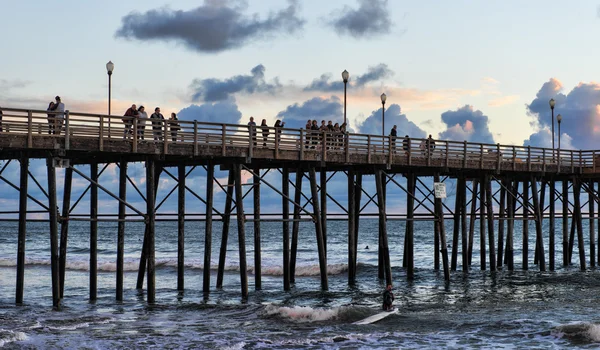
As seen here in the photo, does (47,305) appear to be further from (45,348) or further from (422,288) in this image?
(422,288)

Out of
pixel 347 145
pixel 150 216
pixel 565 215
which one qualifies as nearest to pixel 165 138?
pixel 150 216

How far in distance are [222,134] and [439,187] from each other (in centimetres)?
1010

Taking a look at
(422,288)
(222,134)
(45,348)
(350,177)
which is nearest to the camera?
(45,348)

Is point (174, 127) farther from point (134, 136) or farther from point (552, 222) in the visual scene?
point (552, 222)

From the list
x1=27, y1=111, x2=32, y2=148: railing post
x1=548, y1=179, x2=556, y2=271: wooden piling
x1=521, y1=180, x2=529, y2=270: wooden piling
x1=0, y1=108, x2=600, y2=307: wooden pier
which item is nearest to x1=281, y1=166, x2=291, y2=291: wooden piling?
x1=0, y1=108, x2=600, y2=307: wooden pier

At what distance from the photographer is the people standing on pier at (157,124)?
27255mm

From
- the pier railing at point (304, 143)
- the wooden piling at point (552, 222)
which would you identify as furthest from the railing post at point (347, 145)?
the wooden piling at point (552, 222)

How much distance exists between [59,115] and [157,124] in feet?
10.7

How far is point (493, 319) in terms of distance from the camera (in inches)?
1068

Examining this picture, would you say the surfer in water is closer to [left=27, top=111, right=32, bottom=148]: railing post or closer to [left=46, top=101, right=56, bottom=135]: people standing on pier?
[left=46, top=101, right=56, bottom=135]: people standing on pier

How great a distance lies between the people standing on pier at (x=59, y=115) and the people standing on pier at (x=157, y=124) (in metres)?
2.74

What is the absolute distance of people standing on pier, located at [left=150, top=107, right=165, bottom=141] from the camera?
27.3 m

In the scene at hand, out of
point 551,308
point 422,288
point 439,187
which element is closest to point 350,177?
point 439,187

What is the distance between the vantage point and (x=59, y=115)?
26.7 metres
